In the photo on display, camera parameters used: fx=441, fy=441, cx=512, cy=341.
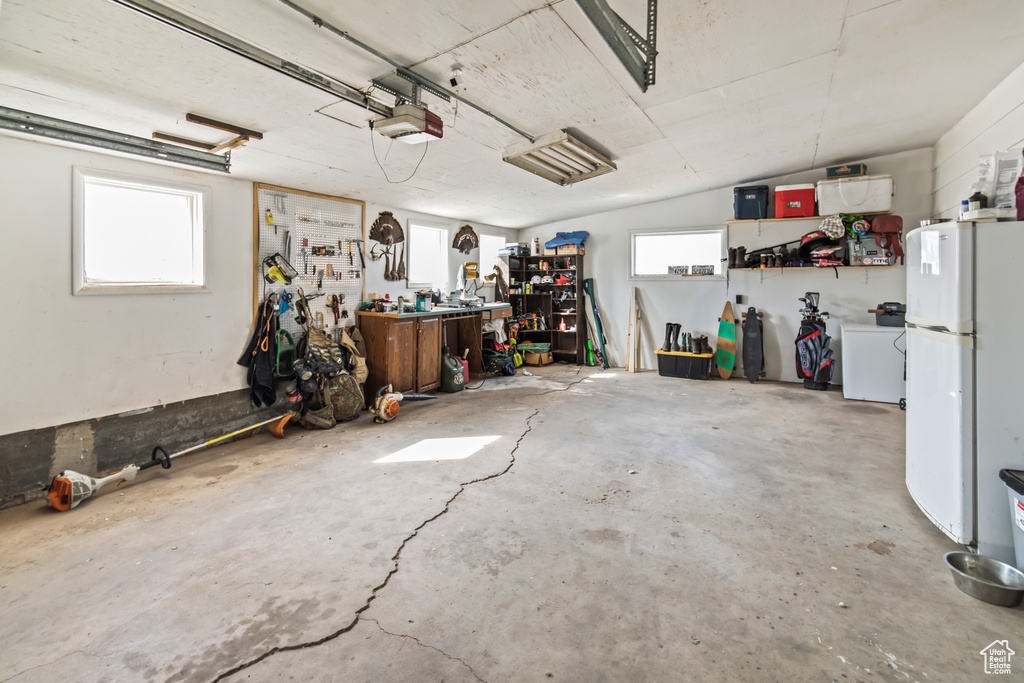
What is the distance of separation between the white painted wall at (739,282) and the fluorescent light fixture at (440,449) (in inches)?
173

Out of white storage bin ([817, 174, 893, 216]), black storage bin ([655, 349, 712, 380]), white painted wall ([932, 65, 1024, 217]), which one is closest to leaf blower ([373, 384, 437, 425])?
black storage bin ([655, 349, 712, 380])

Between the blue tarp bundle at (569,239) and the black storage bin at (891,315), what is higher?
the blue tarp bundle at (569,239)

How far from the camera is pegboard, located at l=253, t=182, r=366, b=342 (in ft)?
14.5

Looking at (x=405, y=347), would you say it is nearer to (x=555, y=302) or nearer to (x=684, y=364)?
(x=555, y=302)

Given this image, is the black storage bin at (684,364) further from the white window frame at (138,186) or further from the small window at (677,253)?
the white window frame at (138,186)

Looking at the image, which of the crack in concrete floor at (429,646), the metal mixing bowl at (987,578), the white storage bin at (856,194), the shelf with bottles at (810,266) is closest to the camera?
the crack in concrete floor at (429,646)

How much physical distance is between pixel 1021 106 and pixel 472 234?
5.98 m

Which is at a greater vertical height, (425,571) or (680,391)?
(680,391)

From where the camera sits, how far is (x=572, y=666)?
1.60 metres

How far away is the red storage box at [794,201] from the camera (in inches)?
233

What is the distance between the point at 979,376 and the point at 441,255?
599 cm

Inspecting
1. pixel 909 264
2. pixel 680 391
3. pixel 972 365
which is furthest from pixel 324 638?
pixel 680 391

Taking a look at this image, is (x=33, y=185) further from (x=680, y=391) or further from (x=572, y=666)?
(x=680, y=391)

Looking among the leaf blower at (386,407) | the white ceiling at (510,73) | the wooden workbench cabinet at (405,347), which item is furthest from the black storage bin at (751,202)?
the leaf blower at (386,407)
